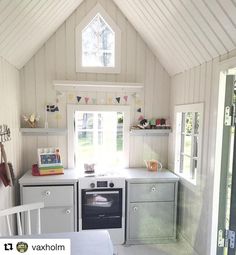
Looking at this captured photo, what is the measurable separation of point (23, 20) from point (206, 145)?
2044 millimetres

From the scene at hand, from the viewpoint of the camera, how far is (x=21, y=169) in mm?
2863

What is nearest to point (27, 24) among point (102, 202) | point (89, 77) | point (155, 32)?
point (89, 77)

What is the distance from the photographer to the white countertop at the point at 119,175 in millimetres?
2496

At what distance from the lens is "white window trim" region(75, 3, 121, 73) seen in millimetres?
2869

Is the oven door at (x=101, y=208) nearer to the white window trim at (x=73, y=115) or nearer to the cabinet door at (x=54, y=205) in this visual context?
the cabinet door at (x=54, y=205)

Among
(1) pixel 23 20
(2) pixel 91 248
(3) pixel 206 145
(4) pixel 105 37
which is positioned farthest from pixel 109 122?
(2) pixel 91 248

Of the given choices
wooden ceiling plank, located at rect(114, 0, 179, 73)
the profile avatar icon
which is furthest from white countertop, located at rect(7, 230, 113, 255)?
wooden ceiling plank, located at rect(114, 0, 179, 73)

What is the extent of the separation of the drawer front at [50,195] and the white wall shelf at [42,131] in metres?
0.71

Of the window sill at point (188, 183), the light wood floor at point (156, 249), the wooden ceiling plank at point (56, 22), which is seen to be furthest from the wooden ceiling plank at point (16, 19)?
the light wood floor at point (156, 249)

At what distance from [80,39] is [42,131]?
4.19ft

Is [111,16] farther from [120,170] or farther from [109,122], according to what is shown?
[120,170]

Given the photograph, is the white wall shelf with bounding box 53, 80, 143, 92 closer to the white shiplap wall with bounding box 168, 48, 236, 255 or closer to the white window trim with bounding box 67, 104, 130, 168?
the white window trim with bounding box 67, 104, 130, 168

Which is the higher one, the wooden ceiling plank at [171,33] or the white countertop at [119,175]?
the wooden ceiling plank at [171,33]

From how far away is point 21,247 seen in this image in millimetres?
1318
